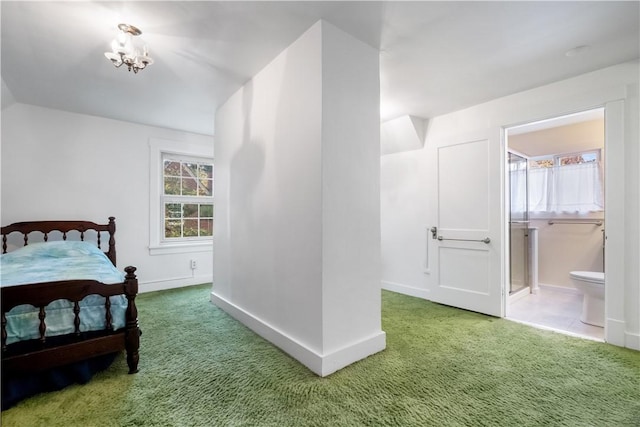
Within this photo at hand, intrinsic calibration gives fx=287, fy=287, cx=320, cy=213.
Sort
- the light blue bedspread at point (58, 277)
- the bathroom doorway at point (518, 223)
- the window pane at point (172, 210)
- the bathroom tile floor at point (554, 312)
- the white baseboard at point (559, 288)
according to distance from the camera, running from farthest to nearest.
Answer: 1. the window pane at point (172, 210)
2. the white baseboard at point (559, 288)
3. the bathroom doorway at point (518, 223)
4. the bathroom tile floor at point (554, 312)
5. the light blue bedspread at point (58, 277)

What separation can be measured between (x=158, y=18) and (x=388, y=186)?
3090mm

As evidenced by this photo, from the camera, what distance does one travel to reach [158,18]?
1.81 m

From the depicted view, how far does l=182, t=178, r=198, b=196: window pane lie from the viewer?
170 inches

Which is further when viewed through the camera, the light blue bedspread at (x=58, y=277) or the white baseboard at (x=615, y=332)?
the white baseboard at (x=615, y=332)

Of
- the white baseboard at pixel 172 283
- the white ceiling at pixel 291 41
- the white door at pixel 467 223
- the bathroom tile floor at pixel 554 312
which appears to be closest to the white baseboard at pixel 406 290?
the white door at pixel 467 223

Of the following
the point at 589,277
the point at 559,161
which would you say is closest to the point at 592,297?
the point at 589,277

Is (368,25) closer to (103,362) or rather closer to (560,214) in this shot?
(103,362)

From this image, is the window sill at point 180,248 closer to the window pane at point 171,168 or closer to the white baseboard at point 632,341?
the window pane at point 171,168

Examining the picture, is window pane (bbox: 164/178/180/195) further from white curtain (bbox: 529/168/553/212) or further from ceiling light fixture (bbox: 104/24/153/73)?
white curtain (bbox: 529/168/553/212)

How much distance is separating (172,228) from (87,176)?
1185 millimetres

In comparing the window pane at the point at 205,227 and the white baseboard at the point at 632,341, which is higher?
the window pane at the point at 205,227

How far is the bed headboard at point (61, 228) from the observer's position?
300 centimetres

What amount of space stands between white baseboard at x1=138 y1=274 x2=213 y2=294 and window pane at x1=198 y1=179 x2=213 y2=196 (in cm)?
126

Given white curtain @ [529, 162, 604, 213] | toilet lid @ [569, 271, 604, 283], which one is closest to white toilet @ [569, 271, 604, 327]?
toilet lid @ [569, 271, 604, 283]
